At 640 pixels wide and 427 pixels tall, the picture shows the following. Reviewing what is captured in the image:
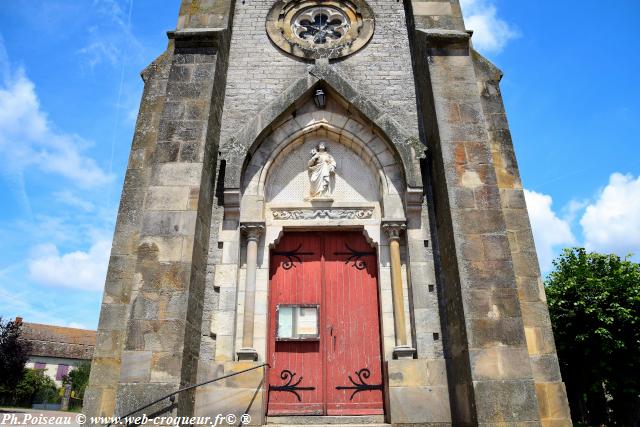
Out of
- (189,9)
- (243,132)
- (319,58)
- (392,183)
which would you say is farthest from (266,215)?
(189,9)

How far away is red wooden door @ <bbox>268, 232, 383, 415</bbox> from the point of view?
715cm

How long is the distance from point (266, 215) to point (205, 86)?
241 centimetres

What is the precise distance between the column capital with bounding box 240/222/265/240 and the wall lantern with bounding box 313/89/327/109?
253 centimetres

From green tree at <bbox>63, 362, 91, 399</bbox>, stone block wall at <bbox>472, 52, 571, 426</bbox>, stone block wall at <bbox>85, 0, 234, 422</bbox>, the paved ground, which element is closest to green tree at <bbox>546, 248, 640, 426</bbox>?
stone block wall at <bbox>472, 52, 571, 426</bbox>

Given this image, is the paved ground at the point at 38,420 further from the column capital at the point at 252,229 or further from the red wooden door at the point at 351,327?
the red wooden door at the point at 351,327

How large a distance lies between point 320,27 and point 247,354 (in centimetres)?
669

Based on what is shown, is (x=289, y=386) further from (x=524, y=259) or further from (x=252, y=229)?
(x=524, y=259)

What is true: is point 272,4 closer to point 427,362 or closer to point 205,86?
point 205,86

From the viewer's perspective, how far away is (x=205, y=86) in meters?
8.01

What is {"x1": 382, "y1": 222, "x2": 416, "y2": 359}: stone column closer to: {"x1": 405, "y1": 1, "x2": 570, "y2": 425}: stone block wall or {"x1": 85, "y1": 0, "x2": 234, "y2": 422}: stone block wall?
{"x1": 405, "y1": 1, "x2": 570, "y2": 425}: stone block wall

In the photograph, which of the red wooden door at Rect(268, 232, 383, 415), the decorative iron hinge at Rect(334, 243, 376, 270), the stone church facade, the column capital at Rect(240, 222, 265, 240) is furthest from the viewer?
the decorative iron hinge at Rect(334, 243, 376, 270)

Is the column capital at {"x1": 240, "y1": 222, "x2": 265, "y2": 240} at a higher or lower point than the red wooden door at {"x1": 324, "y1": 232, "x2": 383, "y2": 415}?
higher

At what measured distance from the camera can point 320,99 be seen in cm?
Result: 855

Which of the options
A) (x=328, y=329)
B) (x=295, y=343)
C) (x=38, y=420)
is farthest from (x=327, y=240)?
(x=38, y=420)
